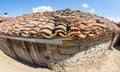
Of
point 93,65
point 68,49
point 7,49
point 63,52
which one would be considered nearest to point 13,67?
point 7,49

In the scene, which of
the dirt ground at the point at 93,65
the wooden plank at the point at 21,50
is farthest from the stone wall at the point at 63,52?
the dirt ground at the point at 93,65

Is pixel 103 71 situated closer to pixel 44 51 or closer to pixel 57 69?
pixel 57 69

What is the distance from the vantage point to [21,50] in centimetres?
831

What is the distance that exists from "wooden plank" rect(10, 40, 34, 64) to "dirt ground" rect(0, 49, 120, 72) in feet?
1.13

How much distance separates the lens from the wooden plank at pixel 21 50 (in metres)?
8.02

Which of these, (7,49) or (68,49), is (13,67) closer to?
(7,49)

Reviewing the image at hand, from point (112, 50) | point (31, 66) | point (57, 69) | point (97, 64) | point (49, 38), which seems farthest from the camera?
point (112, 50)

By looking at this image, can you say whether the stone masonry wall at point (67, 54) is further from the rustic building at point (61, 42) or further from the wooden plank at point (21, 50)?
the wooden plank at point (21, 50)

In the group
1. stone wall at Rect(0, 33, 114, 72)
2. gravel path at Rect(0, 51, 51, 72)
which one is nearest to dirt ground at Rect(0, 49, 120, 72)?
gravel path at Rect(0, 51, 51, 72)

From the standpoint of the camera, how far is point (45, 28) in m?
7.11

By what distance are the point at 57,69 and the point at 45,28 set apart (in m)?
1.79

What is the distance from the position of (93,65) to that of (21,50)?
3548 mm

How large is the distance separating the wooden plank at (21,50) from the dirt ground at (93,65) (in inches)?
13.6

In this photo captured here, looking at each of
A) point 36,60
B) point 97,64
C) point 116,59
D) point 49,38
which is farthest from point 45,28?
point 116,59
